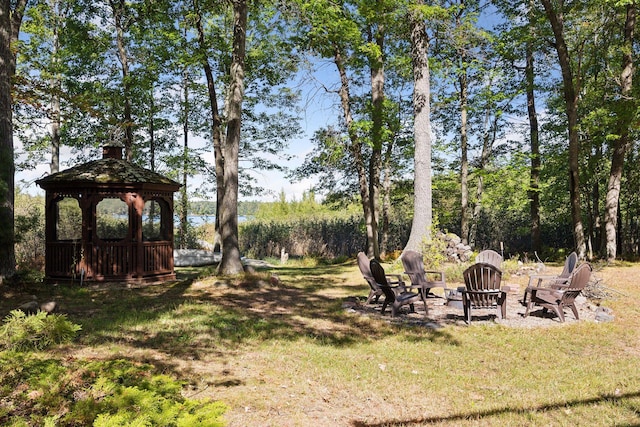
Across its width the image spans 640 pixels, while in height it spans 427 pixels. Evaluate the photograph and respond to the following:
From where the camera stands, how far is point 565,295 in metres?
6.66

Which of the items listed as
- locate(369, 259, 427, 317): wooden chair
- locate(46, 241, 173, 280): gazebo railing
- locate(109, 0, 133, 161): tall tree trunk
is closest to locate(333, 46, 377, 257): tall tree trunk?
locate(46, 241, 173, 280): gazebo railing

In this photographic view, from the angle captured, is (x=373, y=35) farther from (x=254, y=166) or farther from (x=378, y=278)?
(x=378, y=278)

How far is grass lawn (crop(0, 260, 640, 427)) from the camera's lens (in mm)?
3555

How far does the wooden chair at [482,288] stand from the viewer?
6.39 m

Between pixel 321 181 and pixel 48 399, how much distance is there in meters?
18.9

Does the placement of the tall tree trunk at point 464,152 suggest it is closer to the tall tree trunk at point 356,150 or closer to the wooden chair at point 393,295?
the tall tree trunk at point 356,150

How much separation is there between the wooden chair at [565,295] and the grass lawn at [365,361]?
31 centimetres

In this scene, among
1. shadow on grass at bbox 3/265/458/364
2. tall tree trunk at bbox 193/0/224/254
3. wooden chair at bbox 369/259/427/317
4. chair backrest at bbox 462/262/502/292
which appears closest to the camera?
shadow on grass at bbox 3/265/458/364

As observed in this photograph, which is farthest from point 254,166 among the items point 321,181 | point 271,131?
point 321,181

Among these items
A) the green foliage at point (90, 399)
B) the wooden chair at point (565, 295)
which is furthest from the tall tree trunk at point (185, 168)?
the green foliage at point (90, 399)

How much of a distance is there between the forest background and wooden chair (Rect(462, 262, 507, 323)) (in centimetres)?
584

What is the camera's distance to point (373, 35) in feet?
58.1

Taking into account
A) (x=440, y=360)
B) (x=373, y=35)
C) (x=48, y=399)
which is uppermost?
(x=373, y=35)

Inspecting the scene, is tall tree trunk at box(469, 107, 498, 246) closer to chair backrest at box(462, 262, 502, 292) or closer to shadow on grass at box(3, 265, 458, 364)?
shadow on grass at box(3, 265, 458, 364)
